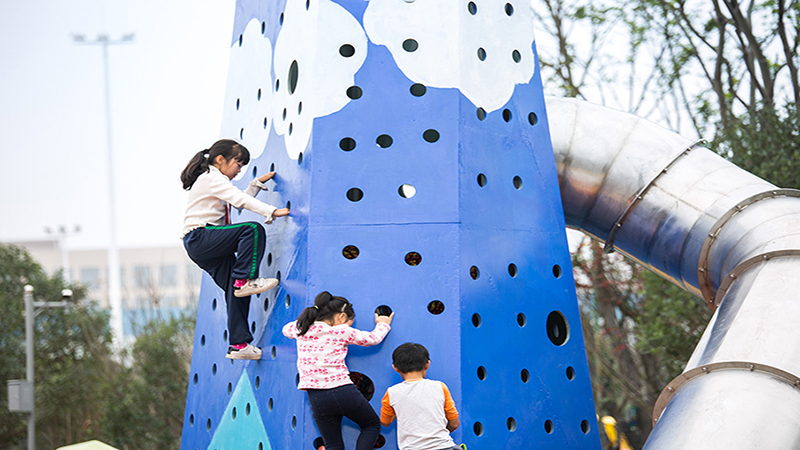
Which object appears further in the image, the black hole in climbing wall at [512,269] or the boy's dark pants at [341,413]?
the black hole in climbing wall at [512,269]

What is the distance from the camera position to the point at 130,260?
51.1 metres

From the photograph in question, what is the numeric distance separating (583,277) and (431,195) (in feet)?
35.4

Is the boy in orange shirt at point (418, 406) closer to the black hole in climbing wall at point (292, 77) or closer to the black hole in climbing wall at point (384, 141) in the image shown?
the black hole in climbing wall at point (384, 141)

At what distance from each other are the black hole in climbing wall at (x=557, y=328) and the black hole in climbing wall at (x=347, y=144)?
206 cm

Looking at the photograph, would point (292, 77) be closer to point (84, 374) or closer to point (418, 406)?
point (418, 406)

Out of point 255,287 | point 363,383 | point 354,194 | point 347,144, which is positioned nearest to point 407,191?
point 354,194

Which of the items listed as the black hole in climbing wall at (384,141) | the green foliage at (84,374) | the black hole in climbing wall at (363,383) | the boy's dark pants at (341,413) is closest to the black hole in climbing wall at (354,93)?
the black hole in climbing wall at (384,141)

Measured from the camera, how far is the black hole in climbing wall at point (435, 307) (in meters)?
5.27

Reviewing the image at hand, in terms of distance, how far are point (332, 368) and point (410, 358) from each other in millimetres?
531

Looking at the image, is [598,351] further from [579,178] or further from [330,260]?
[330,260]

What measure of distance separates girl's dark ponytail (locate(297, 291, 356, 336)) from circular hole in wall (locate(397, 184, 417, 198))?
3.06 feet

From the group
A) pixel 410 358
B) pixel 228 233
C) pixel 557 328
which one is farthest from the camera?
pixel 557 328

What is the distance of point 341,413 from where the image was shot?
4977 millimetres

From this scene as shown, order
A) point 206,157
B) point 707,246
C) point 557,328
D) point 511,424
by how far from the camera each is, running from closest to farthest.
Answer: point 511,424 → point 206,157 → point 707,246 → point 557,328
